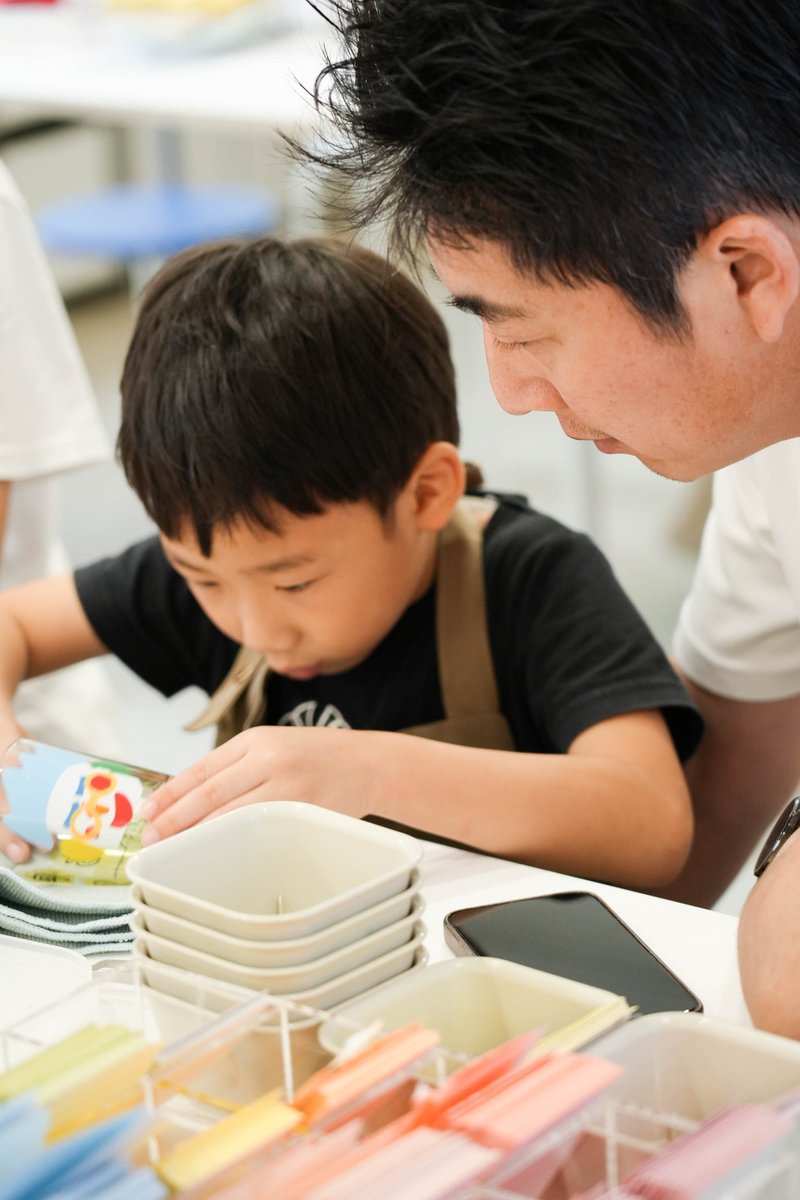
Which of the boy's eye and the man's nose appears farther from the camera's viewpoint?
the boy's eye

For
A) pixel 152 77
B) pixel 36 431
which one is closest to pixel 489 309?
pixel 36 431

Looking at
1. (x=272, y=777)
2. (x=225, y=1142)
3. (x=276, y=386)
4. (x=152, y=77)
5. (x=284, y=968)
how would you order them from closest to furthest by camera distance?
(x=225, y=1142) < (x=284, y=968) < (x=272, y=777) < (x=276, y=386) < (x=152, y=77)

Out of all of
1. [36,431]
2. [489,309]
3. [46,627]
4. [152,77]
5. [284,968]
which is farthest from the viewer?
[152,77]

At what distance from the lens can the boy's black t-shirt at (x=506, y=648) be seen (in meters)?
1.08

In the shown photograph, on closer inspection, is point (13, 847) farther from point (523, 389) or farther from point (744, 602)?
point (744, 602)

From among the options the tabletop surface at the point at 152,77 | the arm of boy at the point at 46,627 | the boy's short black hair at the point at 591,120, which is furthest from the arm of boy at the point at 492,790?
the tabletop surface at the point at 152,77

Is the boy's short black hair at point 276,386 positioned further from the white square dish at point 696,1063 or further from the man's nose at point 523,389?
the white square dish at point 696,1063

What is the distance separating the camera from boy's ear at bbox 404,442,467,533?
113 cm

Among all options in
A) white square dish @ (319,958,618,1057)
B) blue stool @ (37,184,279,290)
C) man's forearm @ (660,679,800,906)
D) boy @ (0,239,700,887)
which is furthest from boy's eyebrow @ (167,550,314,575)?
blue stool @ (37,184,279,290)

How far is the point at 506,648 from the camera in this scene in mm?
1155

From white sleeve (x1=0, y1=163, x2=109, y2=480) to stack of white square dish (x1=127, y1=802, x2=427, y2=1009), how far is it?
76 cm

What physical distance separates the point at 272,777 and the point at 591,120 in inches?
15.5

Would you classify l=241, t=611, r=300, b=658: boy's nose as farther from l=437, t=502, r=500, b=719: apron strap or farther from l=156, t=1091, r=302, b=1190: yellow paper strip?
l=156, t=1091, r=302, b=1190: yellow paper strip

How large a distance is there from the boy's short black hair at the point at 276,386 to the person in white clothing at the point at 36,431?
0.30m
